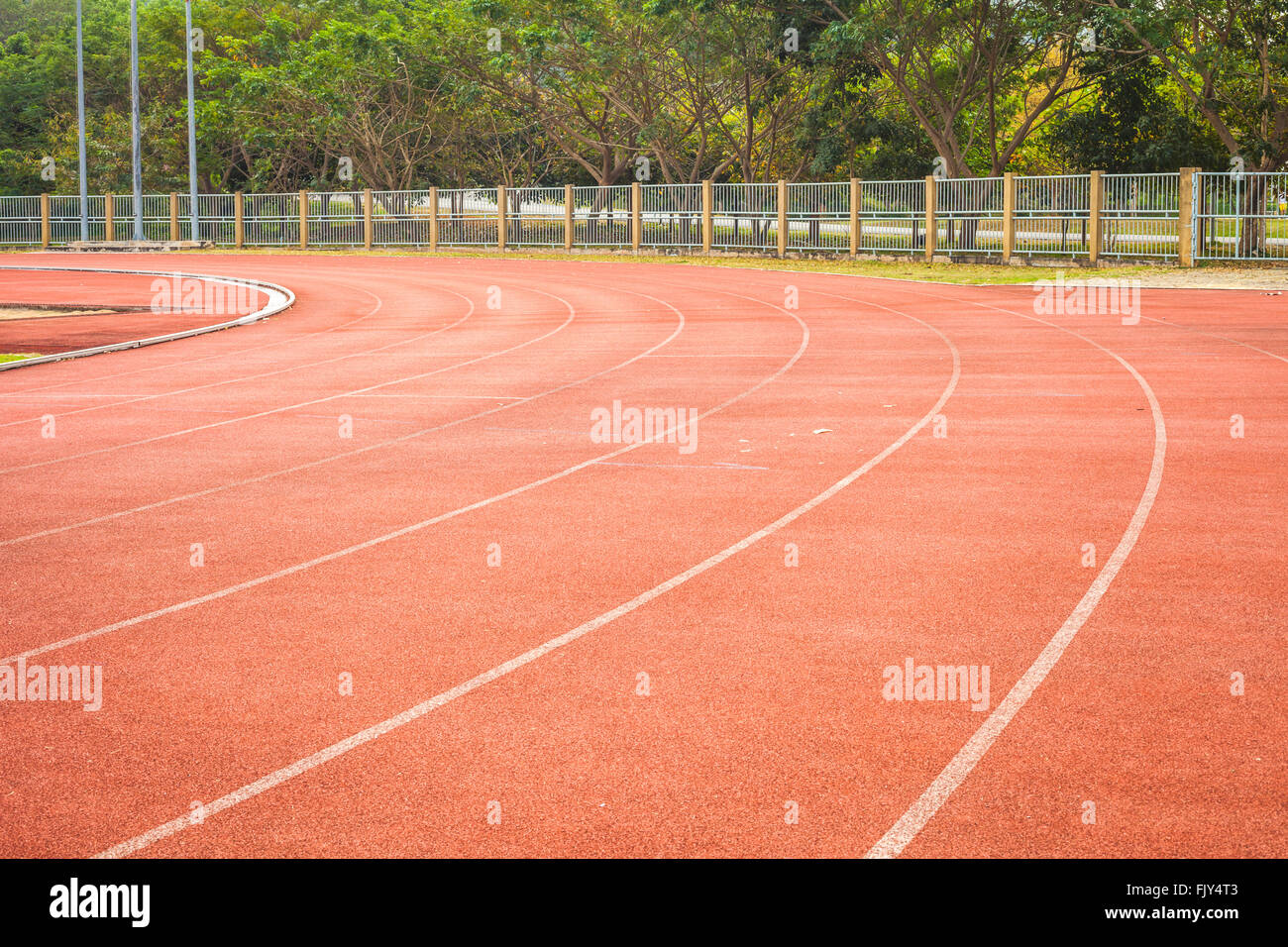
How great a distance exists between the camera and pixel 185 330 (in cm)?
2202

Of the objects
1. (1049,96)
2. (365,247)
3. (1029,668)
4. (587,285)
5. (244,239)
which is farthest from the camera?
(244,239)

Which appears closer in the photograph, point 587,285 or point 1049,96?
point 587,285

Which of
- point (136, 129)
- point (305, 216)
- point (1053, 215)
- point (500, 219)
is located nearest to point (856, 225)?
point (1053, 215)

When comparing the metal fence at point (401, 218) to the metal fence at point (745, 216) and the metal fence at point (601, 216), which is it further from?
the metal fence at point (745, 216)

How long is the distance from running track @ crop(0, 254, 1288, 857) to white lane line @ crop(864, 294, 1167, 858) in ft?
0.07

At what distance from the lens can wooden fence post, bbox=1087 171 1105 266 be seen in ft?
108

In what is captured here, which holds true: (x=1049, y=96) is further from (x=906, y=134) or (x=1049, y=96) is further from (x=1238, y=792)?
(x=1238, y=792)

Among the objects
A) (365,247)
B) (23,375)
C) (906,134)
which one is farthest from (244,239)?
(23,375)

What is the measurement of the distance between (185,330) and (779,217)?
2268cm

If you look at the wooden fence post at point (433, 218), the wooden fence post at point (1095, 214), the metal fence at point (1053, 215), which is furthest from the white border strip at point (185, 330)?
the wooden fence post at point (1095, 214)

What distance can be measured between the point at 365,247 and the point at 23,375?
35.5 metres

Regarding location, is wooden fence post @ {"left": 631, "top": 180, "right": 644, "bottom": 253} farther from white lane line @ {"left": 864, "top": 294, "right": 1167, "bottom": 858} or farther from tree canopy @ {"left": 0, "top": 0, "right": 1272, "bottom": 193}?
white lane line @ {"left": 864, "top": 294, "right": 1167, "bottom": 858}

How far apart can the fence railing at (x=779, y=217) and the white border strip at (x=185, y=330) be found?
13105mm

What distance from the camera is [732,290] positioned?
30000 millimetres
